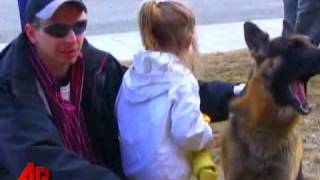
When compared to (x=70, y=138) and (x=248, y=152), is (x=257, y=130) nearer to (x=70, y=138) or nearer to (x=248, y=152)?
(x=248, y=152)

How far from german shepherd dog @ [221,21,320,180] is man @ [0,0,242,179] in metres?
0.76

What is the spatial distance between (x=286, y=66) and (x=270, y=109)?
240 mm

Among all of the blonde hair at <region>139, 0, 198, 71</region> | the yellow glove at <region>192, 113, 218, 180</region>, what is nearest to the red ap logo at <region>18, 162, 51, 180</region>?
the yellow glove at <region>192, 113, 218, 180</region>

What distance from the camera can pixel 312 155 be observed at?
20.6ft

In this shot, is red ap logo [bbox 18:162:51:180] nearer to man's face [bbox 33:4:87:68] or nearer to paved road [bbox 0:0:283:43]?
man's face [bbox 33:4:87:68]

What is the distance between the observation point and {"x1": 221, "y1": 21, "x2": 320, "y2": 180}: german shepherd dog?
4.23 meters

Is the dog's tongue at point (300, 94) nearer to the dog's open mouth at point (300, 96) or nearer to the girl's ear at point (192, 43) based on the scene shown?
the dog's open mouth at point (300, 96)

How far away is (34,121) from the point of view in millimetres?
3363

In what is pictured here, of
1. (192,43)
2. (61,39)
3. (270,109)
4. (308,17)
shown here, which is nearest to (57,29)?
(61,39)

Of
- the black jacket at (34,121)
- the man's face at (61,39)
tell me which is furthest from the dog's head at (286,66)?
the man's face at (61,39)

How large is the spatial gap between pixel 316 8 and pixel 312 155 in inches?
84.1

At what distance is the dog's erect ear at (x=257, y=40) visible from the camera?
440 cm

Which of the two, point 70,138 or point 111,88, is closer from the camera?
point 70,138

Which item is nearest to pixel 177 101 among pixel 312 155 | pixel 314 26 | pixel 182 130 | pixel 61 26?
pixel 182 130
